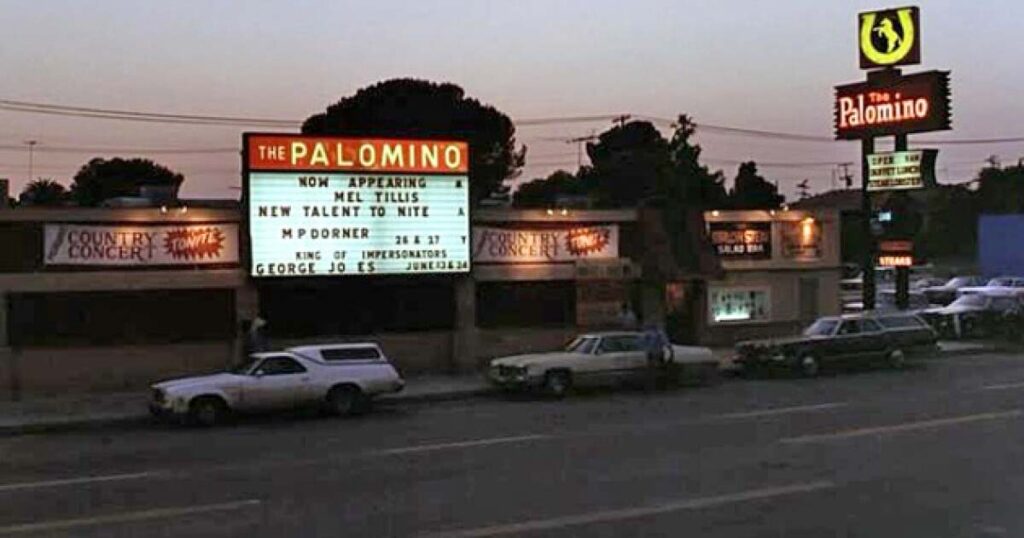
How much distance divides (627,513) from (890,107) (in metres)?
33.8

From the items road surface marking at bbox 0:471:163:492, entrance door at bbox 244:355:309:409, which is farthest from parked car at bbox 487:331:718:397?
road surface marking at bbox 0:471:163:492

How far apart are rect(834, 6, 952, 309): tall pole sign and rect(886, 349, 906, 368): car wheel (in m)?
9.11

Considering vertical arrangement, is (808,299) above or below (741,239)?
below

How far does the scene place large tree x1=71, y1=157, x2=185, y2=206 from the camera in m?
82.2

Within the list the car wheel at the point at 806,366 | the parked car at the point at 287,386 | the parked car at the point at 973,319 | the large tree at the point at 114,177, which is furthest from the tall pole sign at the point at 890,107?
the large tree at the point at 114,177

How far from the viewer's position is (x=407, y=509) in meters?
13.4

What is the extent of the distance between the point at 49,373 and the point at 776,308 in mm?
20290

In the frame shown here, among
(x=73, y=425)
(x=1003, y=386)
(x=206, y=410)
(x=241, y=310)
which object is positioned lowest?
(x=73, y=425)

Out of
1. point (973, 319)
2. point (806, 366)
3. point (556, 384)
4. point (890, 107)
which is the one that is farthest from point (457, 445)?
point (973, 319)

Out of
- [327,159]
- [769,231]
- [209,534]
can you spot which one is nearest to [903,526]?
[209,534]

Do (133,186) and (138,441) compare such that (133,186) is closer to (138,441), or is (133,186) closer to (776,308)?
(776,308)

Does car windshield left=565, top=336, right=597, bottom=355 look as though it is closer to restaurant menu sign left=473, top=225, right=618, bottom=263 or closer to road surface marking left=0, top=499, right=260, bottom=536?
restaurant menu sign left=473, top=225, right=618, bottom=263

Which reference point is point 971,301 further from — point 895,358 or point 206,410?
point 206,410

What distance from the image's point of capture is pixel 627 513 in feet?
42.7
